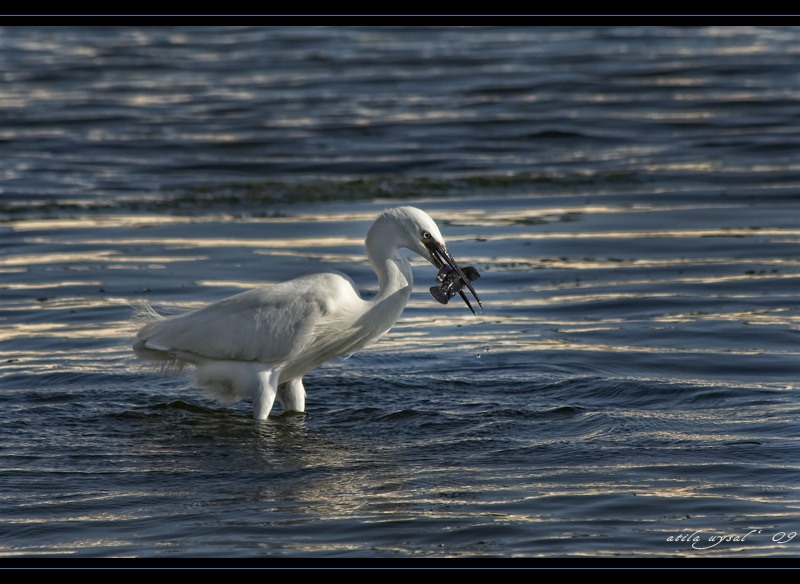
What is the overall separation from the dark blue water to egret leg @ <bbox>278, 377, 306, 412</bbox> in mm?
261

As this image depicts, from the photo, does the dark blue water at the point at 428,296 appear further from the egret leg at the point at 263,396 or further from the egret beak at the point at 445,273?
the egret beak at the point at 445,273

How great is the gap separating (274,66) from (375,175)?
750 cm

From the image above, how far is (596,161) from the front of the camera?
49.3 ft

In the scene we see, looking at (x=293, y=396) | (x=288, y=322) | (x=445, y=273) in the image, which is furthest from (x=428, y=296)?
(x=445, y=273)

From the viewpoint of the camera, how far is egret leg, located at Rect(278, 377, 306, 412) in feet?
25.0

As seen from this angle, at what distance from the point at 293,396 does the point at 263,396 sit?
0.39 m

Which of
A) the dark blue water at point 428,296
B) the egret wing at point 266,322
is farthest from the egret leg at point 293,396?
the egret wing at point 266,322

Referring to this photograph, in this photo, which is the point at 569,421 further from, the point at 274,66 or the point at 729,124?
the point at 274,66

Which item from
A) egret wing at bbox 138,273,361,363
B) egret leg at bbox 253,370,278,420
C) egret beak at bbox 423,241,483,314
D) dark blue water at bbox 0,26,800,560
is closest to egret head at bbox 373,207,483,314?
egret beak at bbox 423,241,483,314

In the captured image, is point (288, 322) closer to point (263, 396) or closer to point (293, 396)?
point (263, 396)

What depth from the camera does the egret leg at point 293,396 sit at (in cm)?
763

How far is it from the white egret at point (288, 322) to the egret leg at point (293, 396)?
0.52ft
